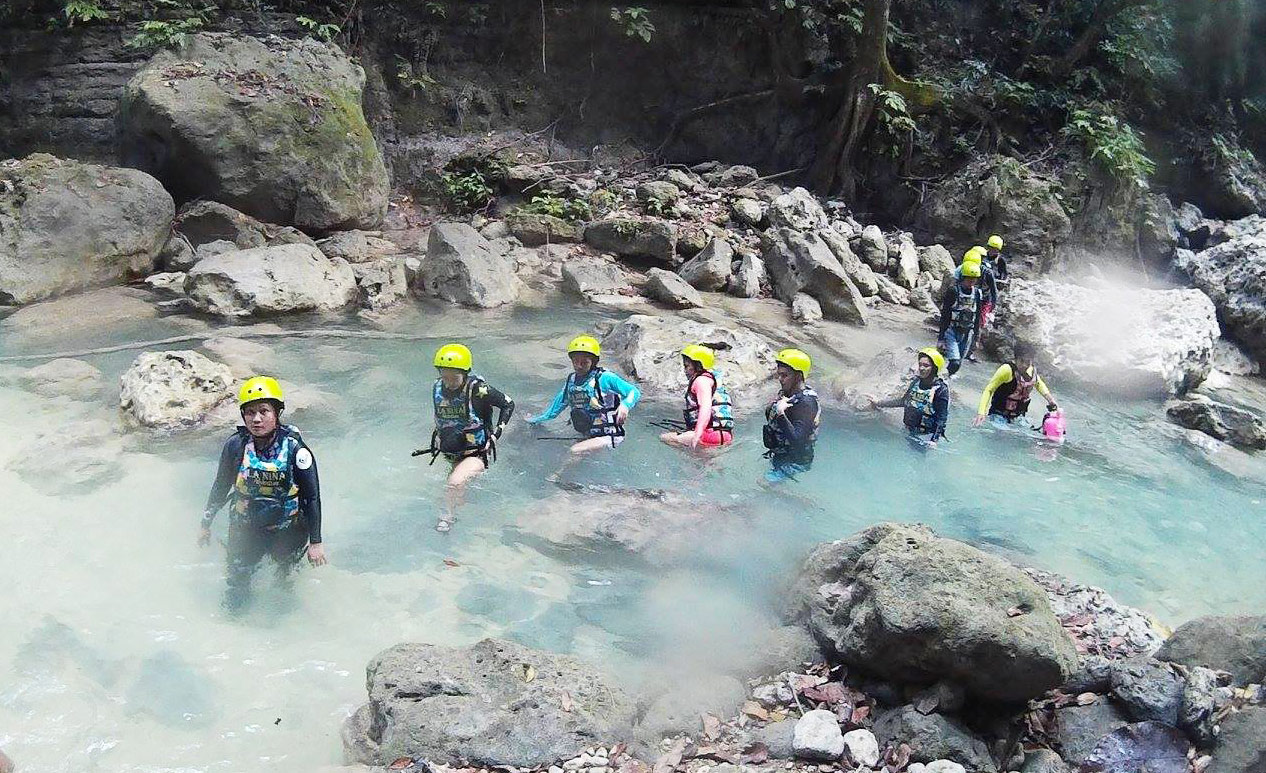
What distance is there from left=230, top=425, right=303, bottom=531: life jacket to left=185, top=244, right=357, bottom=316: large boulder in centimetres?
596

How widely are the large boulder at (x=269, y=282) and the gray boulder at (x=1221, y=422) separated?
1146 centimetres

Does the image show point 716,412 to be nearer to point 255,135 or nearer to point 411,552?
point 411,552

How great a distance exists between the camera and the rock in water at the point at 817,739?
403 cm

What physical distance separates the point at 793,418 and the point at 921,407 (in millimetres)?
2115

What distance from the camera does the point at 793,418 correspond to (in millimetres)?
7496

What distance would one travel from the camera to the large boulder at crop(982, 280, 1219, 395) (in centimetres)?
1191

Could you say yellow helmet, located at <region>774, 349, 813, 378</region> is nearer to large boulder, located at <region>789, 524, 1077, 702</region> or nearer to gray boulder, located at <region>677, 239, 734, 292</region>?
large boulder, located at <region>789, 524, 1077, 702</region>

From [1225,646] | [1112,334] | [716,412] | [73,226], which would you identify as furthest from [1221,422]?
[73,226]

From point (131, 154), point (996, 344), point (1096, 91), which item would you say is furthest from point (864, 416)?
point (1096, 91)

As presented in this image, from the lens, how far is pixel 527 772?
13.0ft

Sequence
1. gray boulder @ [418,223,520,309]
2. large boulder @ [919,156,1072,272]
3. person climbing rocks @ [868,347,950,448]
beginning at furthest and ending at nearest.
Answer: large boulder @ [919,156,1072,272], gray boulder @ [418,223,520,309], person climbing rocks @ [868,347,950,448]

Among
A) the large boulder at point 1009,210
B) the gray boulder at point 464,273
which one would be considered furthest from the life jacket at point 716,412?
the large boulder at point 1009,210

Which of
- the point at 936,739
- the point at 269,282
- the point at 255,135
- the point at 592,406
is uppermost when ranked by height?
the point at 255,135

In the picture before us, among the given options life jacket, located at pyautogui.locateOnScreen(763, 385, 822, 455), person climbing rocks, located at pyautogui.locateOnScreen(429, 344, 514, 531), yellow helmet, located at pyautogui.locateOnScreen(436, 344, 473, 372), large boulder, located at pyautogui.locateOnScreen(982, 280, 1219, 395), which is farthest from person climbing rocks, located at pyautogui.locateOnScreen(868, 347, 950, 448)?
yellow helmet, located at pyautogui.locateOnScreen(436, 344, 473, 372)
